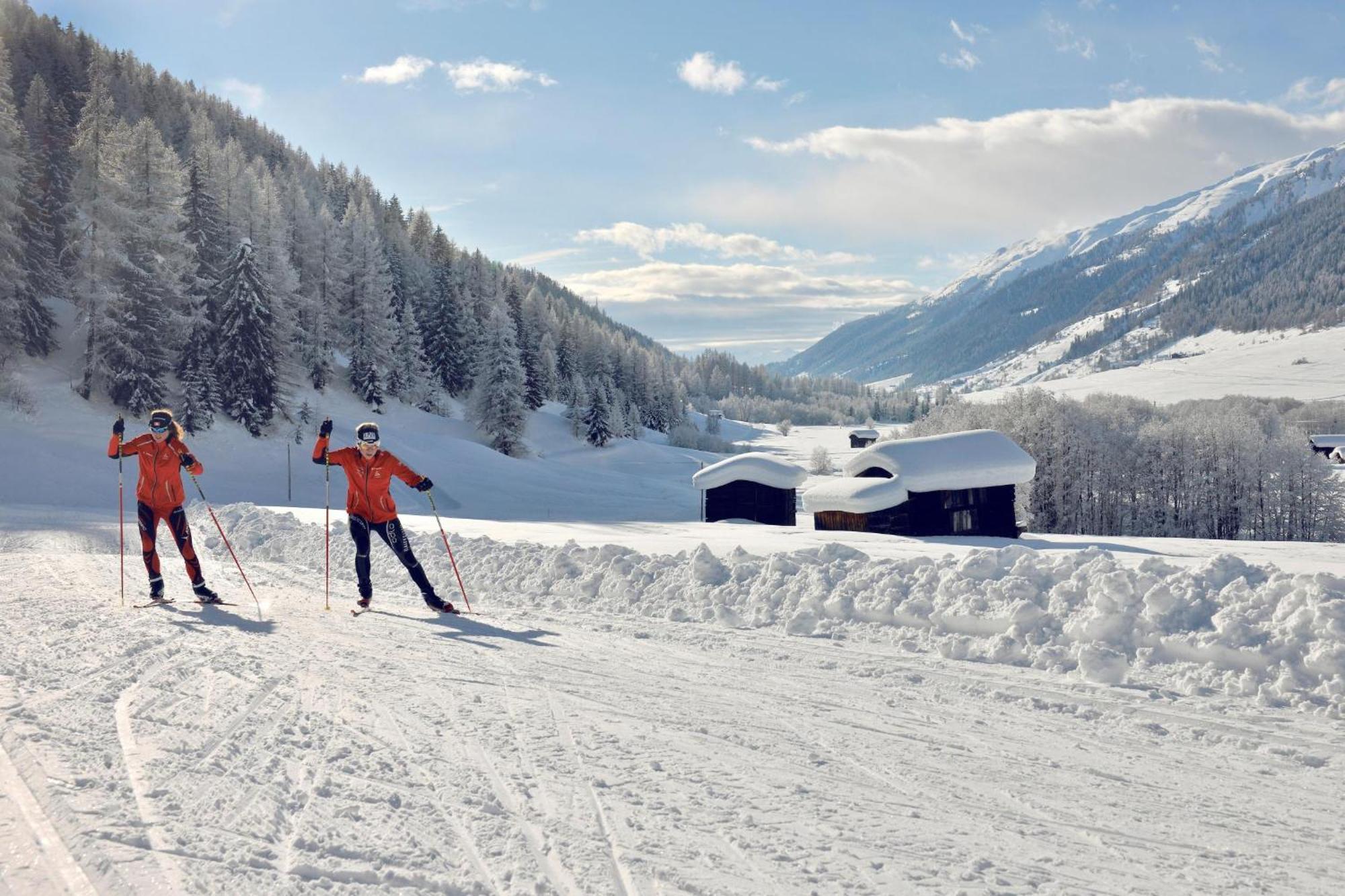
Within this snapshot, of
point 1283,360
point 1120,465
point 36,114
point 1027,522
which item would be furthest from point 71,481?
point 1283,360

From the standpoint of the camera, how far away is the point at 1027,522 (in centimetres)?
5381

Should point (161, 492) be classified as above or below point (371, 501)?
above

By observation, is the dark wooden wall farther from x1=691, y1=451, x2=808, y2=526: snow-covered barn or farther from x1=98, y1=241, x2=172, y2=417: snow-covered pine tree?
x1=98, y1=241, x2=172, y2=417: snow-covered pine tree

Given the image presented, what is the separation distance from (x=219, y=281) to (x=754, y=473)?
30815mm

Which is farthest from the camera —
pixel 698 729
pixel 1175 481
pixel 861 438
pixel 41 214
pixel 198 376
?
pixel 861 438

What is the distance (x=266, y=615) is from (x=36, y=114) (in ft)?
214

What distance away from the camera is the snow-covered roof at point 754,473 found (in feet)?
101

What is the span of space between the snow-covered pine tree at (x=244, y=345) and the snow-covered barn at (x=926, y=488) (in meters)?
30.5

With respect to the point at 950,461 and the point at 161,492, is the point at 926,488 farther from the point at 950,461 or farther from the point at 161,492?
the point at 161,492

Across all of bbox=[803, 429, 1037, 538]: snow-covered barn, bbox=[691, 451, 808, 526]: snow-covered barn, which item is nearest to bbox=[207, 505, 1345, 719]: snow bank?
bbox=[803, 429, 1037, 538]: snow-covered barn

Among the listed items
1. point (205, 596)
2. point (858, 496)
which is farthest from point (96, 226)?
point (858, 496)

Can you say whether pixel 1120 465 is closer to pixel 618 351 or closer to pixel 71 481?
pixel 618 351

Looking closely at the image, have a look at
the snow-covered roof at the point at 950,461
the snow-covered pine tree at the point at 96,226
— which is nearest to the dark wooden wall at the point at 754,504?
the snow-covered roof at the point at 950,461

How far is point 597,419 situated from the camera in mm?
66375
